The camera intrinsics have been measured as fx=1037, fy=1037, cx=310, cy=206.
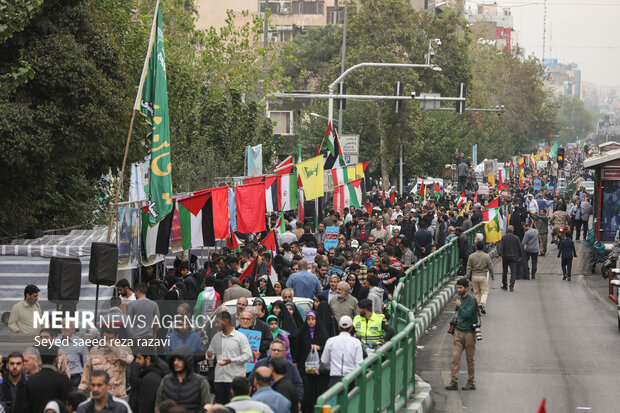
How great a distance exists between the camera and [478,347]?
17.8 m

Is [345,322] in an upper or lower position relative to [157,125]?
lower

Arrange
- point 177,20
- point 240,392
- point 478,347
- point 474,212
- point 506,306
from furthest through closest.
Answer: point 177,20, point 474,212, point 506,306, point 478,347, point 240,392

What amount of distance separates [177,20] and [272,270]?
20205 mm

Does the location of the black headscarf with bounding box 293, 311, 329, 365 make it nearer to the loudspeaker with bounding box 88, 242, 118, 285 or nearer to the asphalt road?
the asphalt road

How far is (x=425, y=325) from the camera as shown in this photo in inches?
764

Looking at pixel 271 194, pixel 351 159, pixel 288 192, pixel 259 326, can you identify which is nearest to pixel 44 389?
pixel 259 326

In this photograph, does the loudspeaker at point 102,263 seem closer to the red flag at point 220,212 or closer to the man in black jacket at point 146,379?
the man in black jacket at point 146,379

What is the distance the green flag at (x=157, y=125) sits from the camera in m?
16.0

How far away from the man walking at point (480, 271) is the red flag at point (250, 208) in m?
4.19

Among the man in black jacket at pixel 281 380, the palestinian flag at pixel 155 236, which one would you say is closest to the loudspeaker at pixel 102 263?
the palestinian flag at pixel 155 236

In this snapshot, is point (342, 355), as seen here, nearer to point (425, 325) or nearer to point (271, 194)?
point (425, 325)

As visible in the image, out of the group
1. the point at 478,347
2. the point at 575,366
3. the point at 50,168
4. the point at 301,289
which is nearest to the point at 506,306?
the point at 478,347

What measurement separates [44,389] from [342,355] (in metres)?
3.44

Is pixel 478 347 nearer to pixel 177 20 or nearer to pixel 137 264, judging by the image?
pixel 137 264
